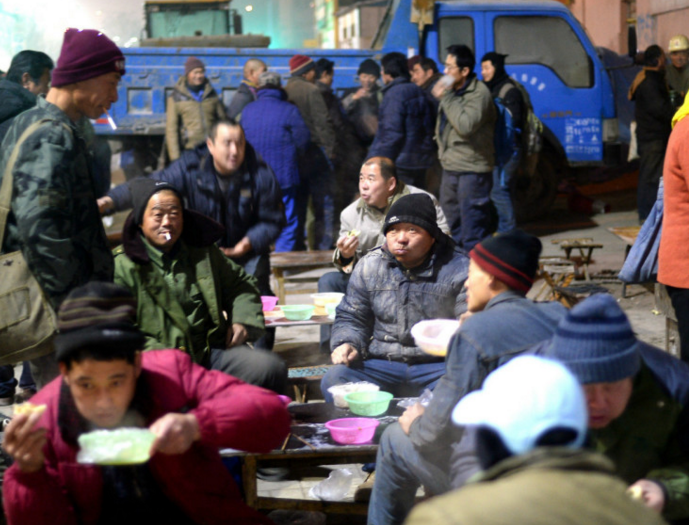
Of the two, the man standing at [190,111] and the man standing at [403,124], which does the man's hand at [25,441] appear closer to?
the man standing at [403,124]

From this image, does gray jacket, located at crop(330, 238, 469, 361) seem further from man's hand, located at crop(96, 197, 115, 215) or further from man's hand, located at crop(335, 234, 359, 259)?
man's hand, located at crop(96, 197, 115, 215)

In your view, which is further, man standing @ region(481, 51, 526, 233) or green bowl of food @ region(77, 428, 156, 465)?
man standing @ region(481, 51, 526, 233)

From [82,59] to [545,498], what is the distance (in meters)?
2.73

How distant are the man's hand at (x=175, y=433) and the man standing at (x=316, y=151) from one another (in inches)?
267

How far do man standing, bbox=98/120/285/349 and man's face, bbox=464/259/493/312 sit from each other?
2323mm

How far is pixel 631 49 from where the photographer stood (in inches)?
395

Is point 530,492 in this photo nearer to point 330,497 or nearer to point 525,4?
point 330,497

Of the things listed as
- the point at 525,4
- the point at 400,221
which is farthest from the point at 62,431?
the point at 525,4

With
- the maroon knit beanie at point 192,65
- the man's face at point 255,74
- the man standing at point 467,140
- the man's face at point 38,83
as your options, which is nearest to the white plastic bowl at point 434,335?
the man's face at point 38,83

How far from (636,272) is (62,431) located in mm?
3229

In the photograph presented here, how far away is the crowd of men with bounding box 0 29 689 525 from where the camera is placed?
1.41 metres

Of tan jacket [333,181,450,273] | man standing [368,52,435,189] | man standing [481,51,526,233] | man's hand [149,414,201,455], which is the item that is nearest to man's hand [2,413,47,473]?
man's hand [149,414,201,455]

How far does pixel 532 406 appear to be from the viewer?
1.38 m

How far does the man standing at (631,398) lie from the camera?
1984 millimetres
